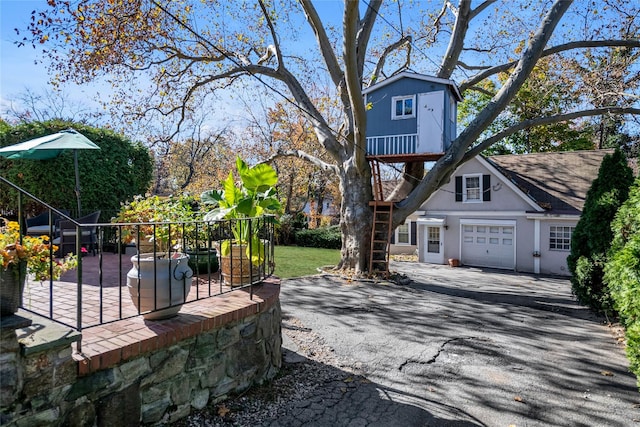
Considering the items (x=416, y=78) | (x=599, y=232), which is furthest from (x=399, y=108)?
(x=599, y=232)

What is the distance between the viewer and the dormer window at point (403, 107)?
12.1 m

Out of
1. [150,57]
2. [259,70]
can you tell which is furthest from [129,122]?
[259,70]

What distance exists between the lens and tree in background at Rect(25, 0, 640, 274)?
320 inches

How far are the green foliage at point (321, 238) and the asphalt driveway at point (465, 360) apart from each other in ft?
35.5

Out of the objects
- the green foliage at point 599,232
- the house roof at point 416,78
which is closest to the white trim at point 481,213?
the house roof at point 416,78

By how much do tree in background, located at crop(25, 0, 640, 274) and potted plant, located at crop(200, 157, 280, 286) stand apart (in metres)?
2.92

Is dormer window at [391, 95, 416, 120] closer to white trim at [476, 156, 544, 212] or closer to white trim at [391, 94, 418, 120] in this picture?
white trim at [391, 94, 418, 120]

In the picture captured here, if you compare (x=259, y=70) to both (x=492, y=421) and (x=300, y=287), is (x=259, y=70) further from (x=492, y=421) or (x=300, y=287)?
(x=492, y=421)

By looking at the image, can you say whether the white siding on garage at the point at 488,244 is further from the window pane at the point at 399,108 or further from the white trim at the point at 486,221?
the window pane at the point at 399,108

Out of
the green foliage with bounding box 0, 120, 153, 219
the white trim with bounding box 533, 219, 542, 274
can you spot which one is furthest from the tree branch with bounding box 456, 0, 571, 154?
the green foliage with bounding box 0, 120, 153, 219

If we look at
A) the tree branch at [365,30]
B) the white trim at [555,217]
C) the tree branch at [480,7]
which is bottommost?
the white trim at [555,217]

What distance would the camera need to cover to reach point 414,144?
1189cm

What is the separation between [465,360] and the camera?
4789mm

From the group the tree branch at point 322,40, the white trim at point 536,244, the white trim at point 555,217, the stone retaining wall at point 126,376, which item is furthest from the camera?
the white trim at point 536,244
